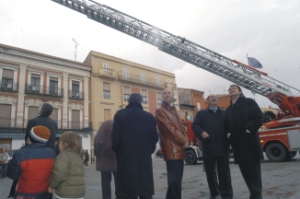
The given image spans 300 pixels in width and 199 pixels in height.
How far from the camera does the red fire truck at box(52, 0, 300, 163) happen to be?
10.0 metres

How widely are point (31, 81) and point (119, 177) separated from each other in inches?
1011

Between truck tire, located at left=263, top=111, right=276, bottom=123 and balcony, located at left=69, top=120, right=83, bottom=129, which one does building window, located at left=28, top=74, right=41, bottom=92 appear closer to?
balcony, located at left=69, top=120, right=83, bottom=129

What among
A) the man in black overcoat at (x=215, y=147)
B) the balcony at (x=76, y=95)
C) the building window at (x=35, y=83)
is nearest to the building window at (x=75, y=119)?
the balcony at (x=76, y=95)

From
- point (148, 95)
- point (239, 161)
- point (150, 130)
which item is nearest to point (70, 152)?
point (150, 130)

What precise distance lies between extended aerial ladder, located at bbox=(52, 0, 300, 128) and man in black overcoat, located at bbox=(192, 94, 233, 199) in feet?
29.3

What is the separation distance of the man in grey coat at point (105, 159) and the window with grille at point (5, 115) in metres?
22.6

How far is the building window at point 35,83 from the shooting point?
2499 cm

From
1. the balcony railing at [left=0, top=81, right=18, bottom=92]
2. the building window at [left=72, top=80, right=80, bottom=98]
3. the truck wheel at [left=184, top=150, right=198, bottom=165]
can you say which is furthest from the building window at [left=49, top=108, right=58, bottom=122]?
the truck wheel at [left=184, top=150, right=198, bottom=165]

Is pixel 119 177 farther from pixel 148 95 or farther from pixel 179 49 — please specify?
pixel 148 95

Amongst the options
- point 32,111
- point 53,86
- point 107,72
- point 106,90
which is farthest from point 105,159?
point 107,72

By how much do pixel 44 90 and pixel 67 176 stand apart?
2529 centimetres

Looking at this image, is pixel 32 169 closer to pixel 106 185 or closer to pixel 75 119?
pixel 106 185

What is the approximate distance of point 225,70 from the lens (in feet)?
43.0

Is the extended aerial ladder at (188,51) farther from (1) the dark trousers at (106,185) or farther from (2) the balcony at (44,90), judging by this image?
(2) the balcony at (44,90)
